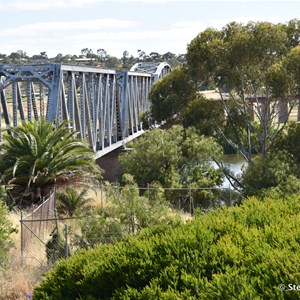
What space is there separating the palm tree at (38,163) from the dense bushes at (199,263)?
34.9 ft

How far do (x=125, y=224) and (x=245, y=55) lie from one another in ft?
44.8

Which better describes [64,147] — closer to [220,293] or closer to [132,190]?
[132,190]

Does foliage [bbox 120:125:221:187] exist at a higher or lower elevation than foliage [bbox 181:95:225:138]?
lower

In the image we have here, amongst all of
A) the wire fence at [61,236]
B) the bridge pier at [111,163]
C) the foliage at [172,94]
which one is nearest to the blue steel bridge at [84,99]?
the bridge pier at [111,163]

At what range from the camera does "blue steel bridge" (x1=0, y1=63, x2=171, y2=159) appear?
75.9ft

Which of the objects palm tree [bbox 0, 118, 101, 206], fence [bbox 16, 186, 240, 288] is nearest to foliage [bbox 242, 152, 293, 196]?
palm tree [bbox 0, 118, 101, 206]

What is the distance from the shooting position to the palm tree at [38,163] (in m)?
19.1

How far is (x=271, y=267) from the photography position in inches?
244

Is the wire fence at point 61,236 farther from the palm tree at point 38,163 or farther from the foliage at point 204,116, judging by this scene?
the foliage at point 204,116

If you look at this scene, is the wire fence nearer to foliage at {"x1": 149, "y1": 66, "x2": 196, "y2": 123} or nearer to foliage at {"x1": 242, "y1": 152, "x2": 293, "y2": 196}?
foliage at {"x1": 242, "y1": 152, "x2": 293, "y2": 196}

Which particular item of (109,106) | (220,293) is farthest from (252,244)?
(109,106)

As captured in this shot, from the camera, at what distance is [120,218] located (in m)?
14.0

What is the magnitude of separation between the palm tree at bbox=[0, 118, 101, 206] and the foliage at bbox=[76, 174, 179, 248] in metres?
4.74

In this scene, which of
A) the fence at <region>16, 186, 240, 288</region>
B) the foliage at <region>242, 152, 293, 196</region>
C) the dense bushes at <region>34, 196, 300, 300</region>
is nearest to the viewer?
the dense bushes at <region>34, 196, 300, 300</region>
